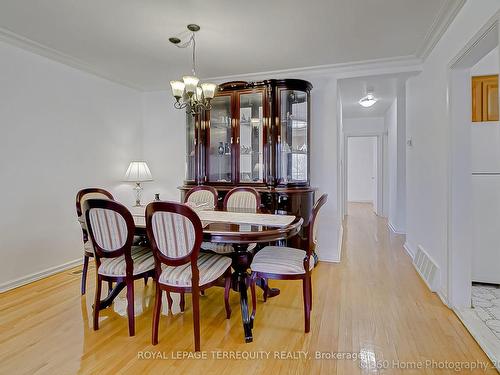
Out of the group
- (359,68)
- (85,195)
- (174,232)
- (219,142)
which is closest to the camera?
(174,232)

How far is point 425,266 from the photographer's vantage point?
3.24m

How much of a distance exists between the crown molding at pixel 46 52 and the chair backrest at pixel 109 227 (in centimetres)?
209

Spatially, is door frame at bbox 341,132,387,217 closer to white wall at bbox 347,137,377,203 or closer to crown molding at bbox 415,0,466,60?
white wall at bbox 347,137,377,203

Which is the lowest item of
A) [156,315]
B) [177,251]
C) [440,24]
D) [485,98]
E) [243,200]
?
[156,315]

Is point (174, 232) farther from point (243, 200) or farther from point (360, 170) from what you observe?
point (360, 170)

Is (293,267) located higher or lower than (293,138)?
lower

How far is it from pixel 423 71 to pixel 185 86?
2720mm

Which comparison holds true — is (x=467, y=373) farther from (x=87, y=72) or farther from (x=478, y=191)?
(x=87, y=72)

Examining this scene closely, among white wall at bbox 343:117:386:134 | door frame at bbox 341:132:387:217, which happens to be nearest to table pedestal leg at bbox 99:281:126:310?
door frame at bbox 341:132:387:217

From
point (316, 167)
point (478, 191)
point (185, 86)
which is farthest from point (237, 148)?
point (478, 191)

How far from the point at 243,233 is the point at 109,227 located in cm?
96

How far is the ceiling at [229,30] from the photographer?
242 cm

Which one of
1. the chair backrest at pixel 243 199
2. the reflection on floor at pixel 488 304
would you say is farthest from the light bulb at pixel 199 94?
the reflection on floor at pixel 488 304

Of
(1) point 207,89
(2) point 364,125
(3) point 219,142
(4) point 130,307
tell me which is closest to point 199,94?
(1) point 207,89
